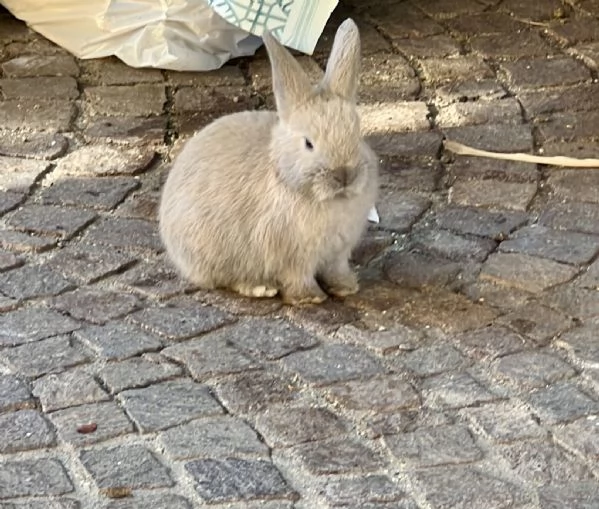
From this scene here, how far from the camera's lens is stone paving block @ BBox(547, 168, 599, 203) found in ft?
15.4

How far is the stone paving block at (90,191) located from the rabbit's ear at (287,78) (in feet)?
3.80

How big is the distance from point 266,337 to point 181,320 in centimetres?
31

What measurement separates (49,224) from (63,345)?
2.87ft

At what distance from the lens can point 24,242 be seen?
4.50 meters

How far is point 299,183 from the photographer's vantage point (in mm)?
3857

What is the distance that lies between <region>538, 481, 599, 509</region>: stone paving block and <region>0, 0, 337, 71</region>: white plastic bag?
306cm

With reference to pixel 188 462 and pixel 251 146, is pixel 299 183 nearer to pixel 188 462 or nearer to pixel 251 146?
pixel 251 146

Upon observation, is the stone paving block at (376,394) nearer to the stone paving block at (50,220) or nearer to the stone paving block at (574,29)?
the stone paving block at (50,220)

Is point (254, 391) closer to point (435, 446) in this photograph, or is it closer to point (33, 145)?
point (435, 446)

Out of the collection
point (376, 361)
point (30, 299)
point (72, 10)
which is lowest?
point (30, 299)

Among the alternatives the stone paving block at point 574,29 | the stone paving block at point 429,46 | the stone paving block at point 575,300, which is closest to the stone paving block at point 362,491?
the stone paving block at point 575,300

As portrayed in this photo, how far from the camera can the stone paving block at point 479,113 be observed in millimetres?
5305

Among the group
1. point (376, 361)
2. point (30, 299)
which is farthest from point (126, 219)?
point (376, 361)

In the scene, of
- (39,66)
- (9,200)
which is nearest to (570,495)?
(9,200)
